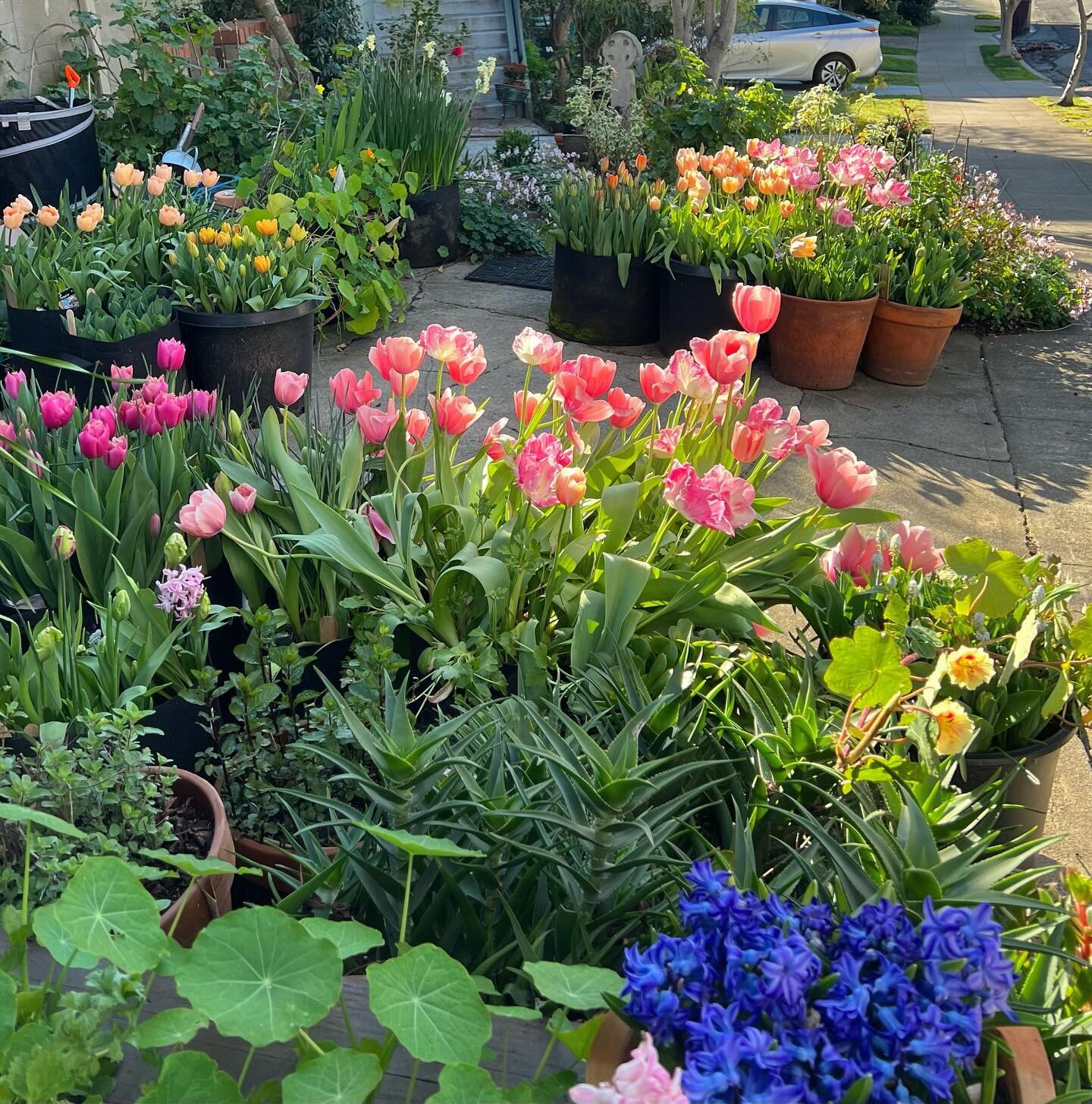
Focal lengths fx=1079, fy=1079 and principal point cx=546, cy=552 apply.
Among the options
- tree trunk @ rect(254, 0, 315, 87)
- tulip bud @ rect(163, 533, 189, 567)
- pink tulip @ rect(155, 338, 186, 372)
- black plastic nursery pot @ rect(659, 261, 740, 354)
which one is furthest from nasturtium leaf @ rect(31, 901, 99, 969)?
tree trunk @ rect(254, 0, 315, 87)

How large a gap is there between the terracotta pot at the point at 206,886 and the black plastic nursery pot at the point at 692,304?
3.34 metres

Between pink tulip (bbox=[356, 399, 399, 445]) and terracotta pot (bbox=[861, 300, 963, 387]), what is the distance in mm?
3101

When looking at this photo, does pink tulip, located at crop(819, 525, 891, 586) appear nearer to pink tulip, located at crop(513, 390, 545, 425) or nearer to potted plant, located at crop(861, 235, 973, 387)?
pink tulip, located at crop(513, 390, 545, 425)

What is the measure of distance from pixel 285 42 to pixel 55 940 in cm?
747

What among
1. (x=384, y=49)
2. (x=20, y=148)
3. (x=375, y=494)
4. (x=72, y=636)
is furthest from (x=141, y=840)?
(x=384, y=49)

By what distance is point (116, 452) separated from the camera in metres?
2.04

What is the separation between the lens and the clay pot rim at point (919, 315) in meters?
4.45

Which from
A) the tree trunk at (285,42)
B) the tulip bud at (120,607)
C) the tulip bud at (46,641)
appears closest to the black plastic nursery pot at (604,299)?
the tree trunk at (285,42)

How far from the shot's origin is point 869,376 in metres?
4.76

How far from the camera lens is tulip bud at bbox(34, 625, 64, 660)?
150cm

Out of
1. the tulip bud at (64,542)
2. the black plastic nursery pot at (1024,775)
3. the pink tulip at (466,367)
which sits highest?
the pink tulip at (466,367)

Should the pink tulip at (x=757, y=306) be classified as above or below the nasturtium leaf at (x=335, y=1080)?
above

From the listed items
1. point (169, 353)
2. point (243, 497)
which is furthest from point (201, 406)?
point (243, 497)

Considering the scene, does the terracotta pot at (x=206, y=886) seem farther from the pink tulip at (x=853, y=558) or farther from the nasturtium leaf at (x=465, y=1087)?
the pink tulip at (x=853, y=558)
